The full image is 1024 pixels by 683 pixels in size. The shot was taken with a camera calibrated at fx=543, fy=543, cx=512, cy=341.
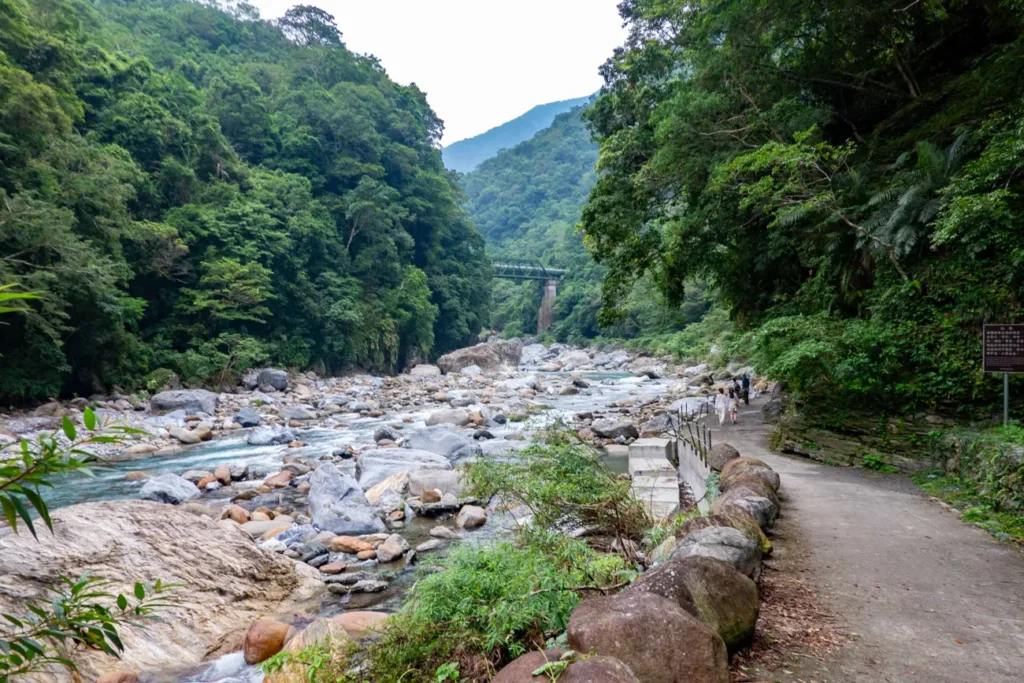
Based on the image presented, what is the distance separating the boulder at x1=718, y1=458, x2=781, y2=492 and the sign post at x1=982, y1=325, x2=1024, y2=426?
271 cm

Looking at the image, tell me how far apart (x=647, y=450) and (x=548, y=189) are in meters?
91.3

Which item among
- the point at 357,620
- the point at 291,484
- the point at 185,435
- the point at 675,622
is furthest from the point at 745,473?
the point at 185,435

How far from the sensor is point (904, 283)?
27.1 feet

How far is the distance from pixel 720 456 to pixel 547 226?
82091 mm

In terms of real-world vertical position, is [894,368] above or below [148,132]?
below

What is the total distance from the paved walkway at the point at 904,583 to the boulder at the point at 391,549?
461cm

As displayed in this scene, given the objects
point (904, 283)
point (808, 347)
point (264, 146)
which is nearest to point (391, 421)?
point (808, 347)

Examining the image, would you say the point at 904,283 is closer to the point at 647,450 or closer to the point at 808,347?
the point at 808,347

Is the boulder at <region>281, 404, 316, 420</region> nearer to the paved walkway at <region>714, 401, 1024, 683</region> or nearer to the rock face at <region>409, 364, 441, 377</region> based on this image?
the rock face at <region>409, 364, 441, 377</region>

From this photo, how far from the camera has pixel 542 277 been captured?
209ft

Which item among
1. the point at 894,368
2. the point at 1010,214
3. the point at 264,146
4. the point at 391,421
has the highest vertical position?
the point at 264,146

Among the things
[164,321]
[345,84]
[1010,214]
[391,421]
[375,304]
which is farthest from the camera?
[345,84]

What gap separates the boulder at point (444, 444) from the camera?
499 inches

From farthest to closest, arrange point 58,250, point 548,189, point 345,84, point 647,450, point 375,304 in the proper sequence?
point 548,189
point 345,84
point 375,304
point 58,250
point 647,450
